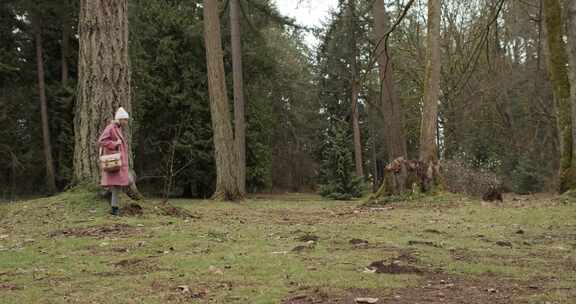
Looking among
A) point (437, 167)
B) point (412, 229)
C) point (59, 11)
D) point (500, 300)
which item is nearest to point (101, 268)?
point (500, 300)

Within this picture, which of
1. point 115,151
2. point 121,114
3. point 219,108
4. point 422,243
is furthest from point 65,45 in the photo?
point 422,243

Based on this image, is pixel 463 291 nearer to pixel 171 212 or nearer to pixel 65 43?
pixel 171 212

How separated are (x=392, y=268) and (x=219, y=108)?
14.0m

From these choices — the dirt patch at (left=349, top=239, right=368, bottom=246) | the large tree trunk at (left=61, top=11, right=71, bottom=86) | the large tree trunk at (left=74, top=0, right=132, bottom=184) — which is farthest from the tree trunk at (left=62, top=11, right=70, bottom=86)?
the dirt patch at (left=349, top=239, right=368, bottom=246)

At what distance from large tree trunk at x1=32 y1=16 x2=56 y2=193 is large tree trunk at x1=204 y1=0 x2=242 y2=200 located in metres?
9.43

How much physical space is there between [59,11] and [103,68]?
1781cm

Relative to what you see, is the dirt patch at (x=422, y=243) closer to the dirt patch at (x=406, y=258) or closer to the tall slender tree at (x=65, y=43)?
the dirt patch at (x=406, y=258)

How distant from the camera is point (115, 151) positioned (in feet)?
28.8

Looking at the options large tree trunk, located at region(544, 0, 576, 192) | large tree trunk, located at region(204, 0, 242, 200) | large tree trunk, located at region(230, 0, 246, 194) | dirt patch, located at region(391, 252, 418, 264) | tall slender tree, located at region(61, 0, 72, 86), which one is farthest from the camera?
tall slender tree, located at region(61, 0, 72, 86)

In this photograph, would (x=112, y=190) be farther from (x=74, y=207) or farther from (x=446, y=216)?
(x=446, y=216)

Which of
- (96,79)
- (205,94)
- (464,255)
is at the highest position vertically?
(205,94)

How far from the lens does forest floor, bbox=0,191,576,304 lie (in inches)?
164

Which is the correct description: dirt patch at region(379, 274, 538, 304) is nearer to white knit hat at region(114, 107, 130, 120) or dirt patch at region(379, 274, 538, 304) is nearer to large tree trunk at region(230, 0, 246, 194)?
white knit hat at region(114, 107, 130, 120)

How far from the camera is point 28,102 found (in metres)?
25.5
